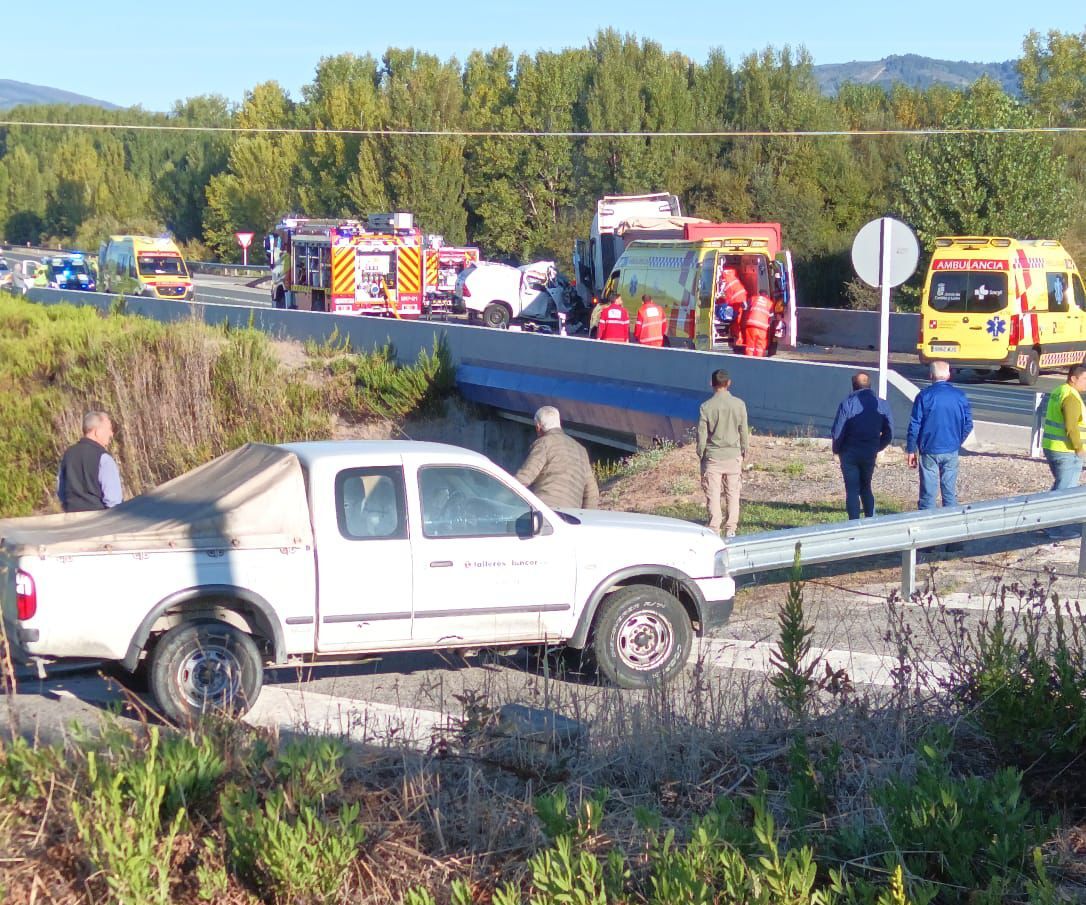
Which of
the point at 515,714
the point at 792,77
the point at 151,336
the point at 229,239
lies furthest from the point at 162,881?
the point at 229,239

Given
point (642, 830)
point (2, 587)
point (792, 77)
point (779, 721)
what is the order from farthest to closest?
point (792, 77)
point (2, 587)
point (779, 721)
point (642, 830)

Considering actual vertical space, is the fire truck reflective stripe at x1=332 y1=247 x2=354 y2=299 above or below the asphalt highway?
above

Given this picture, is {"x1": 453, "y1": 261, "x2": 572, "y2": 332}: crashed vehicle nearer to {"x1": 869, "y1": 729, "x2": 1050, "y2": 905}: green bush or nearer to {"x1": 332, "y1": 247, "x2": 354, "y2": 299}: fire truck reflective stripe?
{"x1": 332, "y1": 247, "x2": 354, "y2": 299}: fire truck reflective stripe

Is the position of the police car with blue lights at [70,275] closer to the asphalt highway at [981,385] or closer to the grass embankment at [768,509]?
the asphalt highway at [981,385]

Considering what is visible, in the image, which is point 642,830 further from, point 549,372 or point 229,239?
point 229,239

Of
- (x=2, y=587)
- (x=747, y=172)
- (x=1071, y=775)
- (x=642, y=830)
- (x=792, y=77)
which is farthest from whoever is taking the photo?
(x=792, y=77)

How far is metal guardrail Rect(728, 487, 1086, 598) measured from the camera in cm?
949

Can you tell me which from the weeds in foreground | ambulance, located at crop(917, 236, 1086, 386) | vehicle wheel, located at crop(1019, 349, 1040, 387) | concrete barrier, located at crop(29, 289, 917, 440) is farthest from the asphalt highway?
the weeds in foreground

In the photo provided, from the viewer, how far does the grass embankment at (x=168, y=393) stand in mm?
23141

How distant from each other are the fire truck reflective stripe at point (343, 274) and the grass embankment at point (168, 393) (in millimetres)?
9899

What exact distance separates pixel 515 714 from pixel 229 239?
84250mm

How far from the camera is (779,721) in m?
5.64

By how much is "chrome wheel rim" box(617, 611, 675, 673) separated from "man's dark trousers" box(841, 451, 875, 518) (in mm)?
4794

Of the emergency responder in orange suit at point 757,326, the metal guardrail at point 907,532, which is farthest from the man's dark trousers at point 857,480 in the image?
the emergency responder in orange suit at point 757,326
